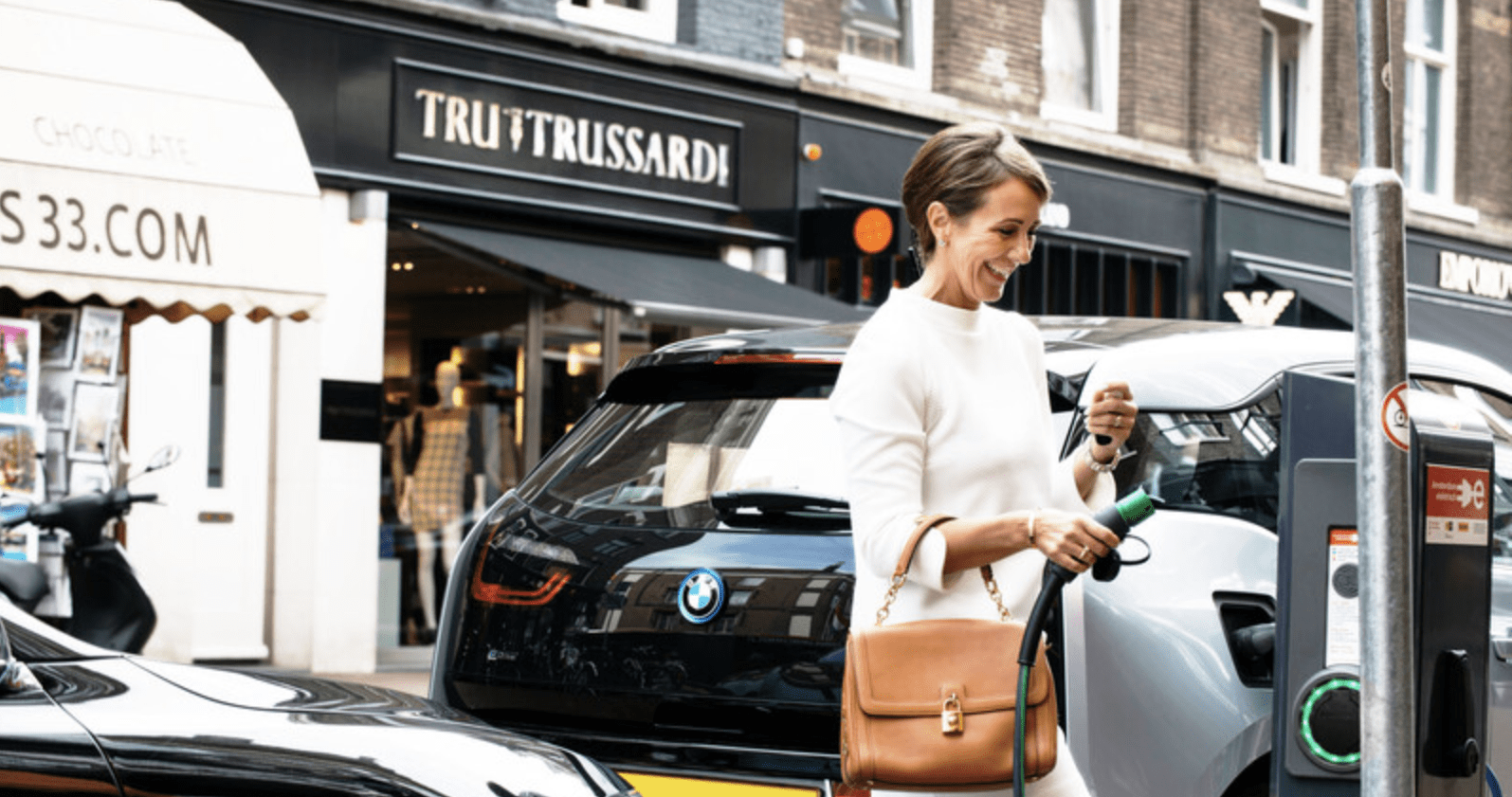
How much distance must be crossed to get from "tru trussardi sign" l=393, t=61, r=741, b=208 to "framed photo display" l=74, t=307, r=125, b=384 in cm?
290

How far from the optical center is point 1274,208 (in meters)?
19.8

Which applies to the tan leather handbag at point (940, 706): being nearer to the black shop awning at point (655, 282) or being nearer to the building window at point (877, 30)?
the black shop awning at point (655, 282)

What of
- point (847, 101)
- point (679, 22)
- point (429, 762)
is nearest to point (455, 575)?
point (429, 762)

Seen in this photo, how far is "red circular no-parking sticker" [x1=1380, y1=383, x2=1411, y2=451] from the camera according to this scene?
11.1ft

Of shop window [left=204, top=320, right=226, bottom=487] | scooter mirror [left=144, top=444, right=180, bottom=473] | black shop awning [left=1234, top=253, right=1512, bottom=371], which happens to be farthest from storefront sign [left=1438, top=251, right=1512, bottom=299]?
scooter mirror [left=144, top=444, right=180, bottom=473]

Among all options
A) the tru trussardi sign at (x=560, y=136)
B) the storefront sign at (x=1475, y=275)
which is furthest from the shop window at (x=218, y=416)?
the storefront sign at (x=1475, y=275)

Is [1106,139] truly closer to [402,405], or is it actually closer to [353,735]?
[402,405]

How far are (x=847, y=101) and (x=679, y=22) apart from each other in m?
1.67

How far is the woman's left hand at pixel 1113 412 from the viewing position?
3463mm

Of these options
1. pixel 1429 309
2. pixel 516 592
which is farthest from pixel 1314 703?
pixel 1429 309

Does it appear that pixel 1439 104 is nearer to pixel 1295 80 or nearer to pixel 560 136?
pixel 1295 80

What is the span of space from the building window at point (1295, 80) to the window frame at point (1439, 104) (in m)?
1.86

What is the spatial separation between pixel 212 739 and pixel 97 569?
237 inches

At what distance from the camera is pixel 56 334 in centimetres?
1005
